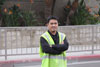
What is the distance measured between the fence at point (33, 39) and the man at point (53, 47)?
15.3ft

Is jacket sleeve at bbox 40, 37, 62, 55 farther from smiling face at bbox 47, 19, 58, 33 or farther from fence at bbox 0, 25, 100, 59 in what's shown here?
fence at bbox 0, 25, 100, 59

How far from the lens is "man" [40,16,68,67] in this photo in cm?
404

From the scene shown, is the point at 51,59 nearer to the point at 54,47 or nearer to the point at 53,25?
the point at 54,47

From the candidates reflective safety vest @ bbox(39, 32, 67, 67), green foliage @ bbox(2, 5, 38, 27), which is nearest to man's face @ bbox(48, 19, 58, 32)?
reflective safety vest @ bbox(39, 32, 67, 67)

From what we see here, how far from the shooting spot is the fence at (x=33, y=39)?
870 centimetres

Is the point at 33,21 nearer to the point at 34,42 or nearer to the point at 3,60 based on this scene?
the point at 34,42

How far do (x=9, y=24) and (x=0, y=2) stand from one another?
139 cm

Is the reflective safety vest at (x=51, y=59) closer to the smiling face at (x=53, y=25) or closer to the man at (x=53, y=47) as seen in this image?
the man at (x=53, y=47)

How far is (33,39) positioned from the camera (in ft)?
30.2

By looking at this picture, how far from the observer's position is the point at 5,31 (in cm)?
857

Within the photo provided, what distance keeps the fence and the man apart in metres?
4.67

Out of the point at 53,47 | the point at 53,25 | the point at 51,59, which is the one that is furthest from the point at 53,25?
the point at 51,59

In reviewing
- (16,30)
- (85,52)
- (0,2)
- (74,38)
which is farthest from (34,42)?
→ (0,2)

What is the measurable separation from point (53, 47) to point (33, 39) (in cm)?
522
